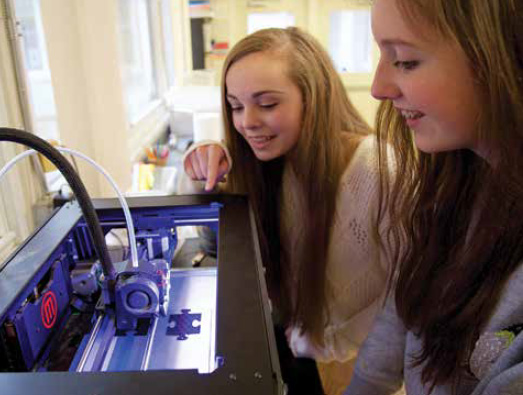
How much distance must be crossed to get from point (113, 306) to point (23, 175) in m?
0.55

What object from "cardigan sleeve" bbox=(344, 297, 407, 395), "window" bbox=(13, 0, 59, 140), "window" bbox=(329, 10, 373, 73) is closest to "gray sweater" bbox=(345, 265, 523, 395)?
"cardigan sleeve" bbox=(344, 297, 407, 395)

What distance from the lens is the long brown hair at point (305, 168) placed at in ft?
3.21

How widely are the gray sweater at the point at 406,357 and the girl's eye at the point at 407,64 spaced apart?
0.97ft

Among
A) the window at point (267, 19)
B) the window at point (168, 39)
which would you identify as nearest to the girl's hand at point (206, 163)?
the window at point (168, 39)

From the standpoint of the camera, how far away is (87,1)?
1318 millimetres

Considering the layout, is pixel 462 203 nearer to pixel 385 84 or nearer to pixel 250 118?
pixel 385 84

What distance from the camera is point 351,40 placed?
3662 millimetres

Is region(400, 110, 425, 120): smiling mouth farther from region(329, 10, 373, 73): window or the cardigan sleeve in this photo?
region(329, 10, 373, 73): window

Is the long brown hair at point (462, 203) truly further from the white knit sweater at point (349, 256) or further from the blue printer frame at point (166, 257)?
the blue printer frame at point (166, 257)

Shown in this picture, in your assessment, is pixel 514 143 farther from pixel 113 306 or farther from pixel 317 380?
pixel 317 380

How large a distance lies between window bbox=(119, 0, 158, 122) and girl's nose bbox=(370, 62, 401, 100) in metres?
1.71

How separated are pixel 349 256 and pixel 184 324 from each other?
0.49 meters

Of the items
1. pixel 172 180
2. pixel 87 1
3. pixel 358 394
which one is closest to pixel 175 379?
pixel 358 394

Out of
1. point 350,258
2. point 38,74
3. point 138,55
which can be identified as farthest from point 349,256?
point 138,55
